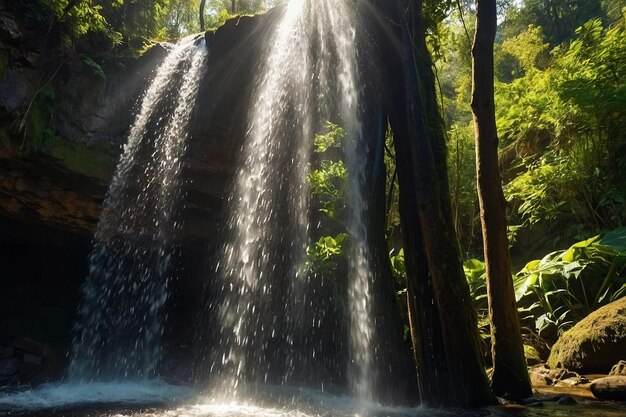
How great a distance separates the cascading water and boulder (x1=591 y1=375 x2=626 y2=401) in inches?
102

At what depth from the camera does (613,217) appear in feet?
24.7

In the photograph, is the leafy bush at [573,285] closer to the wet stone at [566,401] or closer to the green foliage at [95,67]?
→ the wet stone at [566,401]

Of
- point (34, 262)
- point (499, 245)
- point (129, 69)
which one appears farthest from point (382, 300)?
point (34, 262)

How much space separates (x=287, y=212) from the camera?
26.5 ft

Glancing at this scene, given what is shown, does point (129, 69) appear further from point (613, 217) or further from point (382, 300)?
point (613, 217)

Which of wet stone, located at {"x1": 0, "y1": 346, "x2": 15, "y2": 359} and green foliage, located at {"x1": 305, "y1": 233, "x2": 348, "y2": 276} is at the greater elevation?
green foliage, located at {"x1": 305, "y1": 233, "x2": 348, "y2": 276}

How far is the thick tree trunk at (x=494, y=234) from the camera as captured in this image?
454 cm

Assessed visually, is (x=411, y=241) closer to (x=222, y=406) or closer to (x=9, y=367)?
(x=222, y=406)

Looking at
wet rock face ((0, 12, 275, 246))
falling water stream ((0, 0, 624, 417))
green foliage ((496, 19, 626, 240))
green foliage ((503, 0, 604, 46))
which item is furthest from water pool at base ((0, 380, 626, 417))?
green foliage ((503, 0, 604, 46))

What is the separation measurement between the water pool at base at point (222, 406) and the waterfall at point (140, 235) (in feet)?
9.86

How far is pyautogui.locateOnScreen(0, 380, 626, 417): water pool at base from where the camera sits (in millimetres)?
3918

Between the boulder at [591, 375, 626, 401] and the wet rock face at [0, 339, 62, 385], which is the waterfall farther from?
the boulder at [591, 375, 626, 401]

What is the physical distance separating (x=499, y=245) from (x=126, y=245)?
7.69 meters

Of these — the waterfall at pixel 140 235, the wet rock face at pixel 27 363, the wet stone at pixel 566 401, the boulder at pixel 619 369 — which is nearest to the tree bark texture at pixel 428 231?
the wet stone at pixel 566 401
